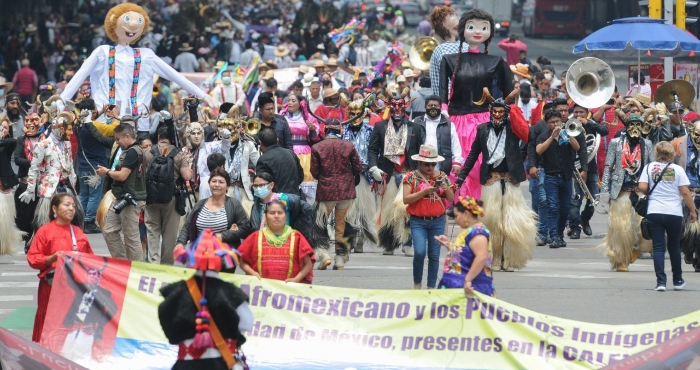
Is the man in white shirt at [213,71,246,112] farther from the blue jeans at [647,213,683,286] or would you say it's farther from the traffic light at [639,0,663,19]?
the blue jeans at [647,213,683,286]

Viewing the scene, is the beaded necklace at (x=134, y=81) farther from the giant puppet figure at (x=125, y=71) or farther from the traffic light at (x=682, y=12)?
the traffic light at (x=682, y=12)

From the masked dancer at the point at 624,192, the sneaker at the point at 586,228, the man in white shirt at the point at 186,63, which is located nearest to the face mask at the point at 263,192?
the masked dancer at the point at 624,192

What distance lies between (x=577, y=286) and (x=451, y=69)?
2.98 meters

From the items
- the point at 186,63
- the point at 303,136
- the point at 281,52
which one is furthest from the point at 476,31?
the point at 281,52

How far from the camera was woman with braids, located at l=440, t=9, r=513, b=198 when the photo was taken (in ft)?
55.6

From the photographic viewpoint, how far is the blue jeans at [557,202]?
1930 cm

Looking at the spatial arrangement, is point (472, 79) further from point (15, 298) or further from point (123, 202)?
point (15, 298)

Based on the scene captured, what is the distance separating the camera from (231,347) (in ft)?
31.2

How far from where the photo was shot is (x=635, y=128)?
1722 cm

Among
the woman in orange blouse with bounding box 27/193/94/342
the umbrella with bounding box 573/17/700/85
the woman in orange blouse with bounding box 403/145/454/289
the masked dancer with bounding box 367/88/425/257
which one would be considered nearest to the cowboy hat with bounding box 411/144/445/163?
the woman in orange blouse with bounding box 403/145/454/289

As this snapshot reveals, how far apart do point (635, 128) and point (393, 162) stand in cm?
280

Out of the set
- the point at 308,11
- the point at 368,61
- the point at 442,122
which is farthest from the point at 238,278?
the point at 308,11

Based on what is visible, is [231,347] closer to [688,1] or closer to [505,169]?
[505,169]

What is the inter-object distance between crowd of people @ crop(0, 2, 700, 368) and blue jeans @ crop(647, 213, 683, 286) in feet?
0.06
